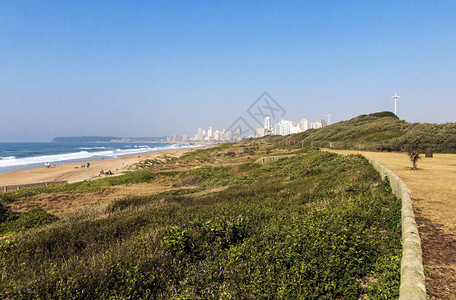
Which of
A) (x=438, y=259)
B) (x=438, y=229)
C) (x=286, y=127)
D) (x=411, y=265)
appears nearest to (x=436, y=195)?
(x=438, y=229)

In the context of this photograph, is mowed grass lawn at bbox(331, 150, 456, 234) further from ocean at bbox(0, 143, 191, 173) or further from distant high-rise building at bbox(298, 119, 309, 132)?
distant high-rise building at bbox(298, 119, 309, 132)

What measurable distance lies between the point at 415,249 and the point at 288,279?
8.46 ft

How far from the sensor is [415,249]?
474cm

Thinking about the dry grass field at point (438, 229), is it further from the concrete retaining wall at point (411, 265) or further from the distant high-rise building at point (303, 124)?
the distant high-rise building at point (303, 124)

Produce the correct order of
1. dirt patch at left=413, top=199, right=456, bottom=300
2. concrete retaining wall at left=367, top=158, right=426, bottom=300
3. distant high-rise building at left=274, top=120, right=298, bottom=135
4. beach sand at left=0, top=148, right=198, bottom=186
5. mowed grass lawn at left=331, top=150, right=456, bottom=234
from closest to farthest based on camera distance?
concrete retaining wall at left=367, top=158, right=426, bottom=300, dirt patch at left=413, top=199, right=456, bottom=300, mowed grass lawn at left=331, top=150, right=456, bottom=234, beach sand at left=0, top=148, right=198, bottom=186, distant high-rise building at left=274, top=120, right=298, bottom=135

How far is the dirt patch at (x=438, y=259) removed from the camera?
13.4ft

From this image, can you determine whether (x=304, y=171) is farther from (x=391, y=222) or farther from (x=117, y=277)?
(x=117, y=277)

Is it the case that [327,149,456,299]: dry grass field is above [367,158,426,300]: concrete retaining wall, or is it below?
below

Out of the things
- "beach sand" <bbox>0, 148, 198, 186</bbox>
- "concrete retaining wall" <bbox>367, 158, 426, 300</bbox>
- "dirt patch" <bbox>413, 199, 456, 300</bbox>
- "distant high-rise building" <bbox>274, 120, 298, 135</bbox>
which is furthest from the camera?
"distant high-rise building" <bbox>274, 120, 298, 135</bbox>

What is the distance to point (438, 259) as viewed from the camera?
514 cm

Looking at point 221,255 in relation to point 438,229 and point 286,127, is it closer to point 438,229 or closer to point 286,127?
point 438,229

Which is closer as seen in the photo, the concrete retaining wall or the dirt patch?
the concrete retaining wall

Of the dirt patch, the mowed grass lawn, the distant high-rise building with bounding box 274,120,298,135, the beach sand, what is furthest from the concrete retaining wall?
the distant high-rise building with bounding box 274,120,298,135

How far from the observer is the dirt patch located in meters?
4.09
